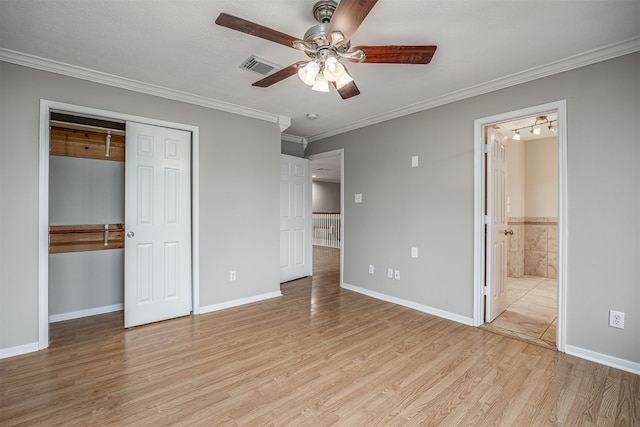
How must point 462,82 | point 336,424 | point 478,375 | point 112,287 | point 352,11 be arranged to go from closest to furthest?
point 352,11, point 336,424, point 478,375, point 462,82, point 112,287

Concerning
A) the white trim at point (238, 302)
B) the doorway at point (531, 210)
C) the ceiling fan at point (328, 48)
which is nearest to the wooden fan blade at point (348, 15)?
the ceiling fan at point (328, 48)

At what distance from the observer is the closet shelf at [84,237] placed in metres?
3.28

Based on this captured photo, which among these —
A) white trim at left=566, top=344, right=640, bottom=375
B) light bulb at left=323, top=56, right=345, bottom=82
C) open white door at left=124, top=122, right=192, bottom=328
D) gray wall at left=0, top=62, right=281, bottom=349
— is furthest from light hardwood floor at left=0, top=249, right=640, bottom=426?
light bulb at left=323, top=56, right=345, bottom=82

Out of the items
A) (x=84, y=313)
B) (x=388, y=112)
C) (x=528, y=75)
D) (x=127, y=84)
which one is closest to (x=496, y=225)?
(x=528, y=75)

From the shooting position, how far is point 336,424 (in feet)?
5.55

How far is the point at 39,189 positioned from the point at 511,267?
661cm

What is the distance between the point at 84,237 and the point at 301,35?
332 cm

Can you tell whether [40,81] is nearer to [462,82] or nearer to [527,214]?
[462,82]

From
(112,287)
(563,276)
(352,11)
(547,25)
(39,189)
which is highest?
(547,25)

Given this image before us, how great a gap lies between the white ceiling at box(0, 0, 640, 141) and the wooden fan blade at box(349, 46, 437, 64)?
0.27 meters

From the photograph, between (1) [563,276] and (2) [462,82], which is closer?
(1) [563,276]

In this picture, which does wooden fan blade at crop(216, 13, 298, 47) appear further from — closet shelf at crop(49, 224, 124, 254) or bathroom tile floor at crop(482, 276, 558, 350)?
bathroom tile floor at crop(482, 276, 558, 350)

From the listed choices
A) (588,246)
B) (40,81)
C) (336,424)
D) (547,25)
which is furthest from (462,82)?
(40,81)

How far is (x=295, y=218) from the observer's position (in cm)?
515
